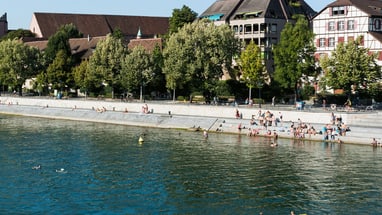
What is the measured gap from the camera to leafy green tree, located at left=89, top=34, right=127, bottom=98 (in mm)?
114625

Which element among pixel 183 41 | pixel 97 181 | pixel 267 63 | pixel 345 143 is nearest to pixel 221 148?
pixel 345 143

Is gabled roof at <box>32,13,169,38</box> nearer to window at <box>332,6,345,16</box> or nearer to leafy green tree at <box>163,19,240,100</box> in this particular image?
leafy green tree at <box>163,19,240,100</box>

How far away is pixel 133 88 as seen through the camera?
112 m

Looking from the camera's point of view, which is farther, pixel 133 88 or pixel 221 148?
pixel 133 88

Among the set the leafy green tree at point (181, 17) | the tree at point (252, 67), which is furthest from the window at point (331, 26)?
the leafy green tree at point (181, 17)

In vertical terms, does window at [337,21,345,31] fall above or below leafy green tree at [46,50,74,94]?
above

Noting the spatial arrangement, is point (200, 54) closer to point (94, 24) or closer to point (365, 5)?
point (365, 5)

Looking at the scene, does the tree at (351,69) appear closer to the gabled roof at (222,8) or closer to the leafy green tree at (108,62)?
the gabled roof at (222,8)

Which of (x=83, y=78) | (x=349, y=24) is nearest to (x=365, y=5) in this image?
(x=349, y=24)

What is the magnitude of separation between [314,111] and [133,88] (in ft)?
134

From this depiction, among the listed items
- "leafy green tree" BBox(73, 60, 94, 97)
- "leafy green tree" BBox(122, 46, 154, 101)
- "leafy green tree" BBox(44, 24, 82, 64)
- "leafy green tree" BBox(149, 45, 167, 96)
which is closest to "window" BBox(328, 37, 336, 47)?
"leafy green tree" BBox(149, 45, 167, 96)

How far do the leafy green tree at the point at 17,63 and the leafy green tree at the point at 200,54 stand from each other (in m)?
47.4

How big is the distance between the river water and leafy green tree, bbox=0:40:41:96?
190 ft

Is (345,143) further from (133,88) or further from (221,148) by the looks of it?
(133,88)
